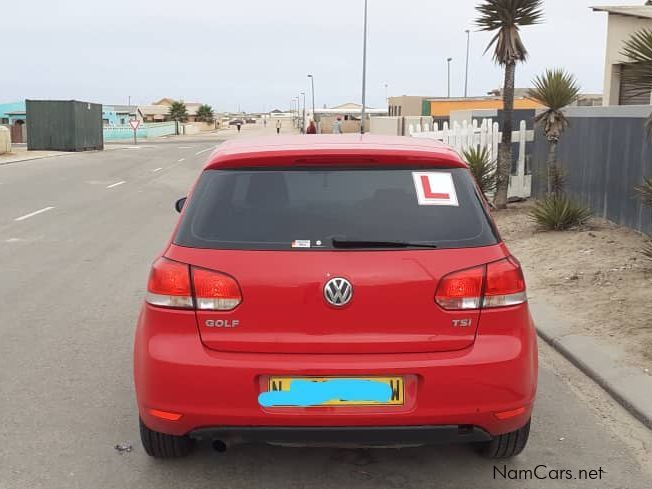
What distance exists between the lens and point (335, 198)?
11.1 ft

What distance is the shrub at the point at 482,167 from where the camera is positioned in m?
13.5

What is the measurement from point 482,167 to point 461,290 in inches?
424

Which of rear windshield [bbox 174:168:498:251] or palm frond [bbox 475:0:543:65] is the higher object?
palm frond [bbox 475:0:543:65]

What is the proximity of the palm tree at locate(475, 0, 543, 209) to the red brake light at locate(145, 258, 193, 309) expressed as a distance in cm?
1091

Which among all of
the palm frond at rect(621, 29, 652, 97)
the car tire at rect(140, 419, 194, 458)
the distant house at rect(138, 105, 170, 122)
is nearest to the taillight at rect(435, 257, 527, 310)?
the car tire at rect(140, 419, 194, 458)

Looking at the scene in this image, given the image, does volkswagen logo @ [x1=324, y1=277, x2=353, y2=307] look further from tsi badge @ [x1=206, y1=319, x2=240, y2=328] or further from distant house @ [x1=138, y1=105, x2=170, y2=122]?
distant house @ [x1=138, y1=105, x2=170, y2=122]

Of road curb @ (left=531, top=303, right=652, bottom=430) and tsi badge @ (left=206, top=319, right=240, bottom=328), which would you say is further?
road curb @ (left=531, top=303, right=652, bottom=430)

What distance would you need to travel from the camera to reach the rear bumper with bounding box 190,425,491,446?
10.4ft

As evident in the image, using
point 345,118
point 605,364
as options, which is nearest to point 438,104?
point 345,118

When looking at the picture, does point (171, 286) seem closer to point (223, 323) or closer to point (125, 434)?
point (223, 323)

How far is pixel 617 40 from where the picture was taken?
745 inches

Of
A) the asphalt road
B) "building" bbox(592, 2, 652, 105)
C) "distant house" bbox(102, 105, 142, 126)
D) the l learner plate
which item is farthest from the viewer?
"distant house" bbox(102, 105, 142, 126)

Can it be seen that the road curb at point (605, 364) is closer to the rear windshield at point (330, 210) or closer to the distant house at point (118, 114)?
the rear windshield at point (330, 210)

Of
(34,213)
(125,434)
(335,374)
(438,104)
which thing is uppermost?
(438,104)
